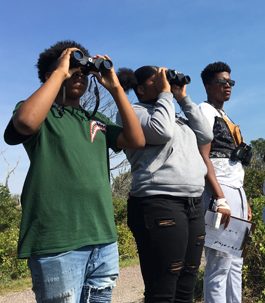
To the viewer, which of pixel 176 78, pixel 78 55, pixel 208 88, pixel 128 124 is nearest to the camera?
pixel 78 55

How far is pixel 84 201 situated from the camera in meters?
1.63

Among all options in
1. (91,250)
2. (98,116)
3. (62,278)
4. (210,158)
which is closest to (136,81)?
(98,116)

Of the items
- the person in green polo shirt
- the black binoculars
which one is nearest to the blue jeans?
the person in green polo shirt

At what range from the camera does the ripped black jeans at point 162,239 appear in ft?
6.55

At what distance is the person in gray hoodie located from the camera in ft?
6.57

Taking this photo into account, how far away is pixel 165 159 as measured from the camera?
7.11 ft

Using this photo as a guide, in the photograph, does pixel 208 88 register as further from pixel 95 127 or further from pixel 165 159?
pixel 95 127

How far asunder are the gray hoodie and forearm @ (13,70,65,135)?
76cm

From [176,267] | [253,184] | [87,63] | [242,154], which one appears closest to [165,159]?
[176,267]

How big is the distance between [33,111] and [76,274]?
81 cm

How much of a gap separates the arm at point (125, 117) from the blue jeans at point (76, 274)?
1.99 feet

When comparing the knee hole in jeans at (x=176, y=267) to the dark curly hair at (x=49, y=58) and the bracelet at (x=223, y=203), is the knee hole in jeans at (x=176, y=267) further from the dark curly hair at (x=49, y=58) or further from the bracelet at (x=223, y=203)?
the dark curly hair at (x=49, y=58)

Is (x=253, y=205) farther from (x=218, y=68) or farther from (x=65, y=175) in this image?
(x=65, y=175)

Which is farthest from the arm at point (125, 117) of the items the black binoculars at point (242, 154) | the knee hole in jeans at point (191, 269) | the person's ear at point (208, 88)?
the person's ear at point (208, 88)
